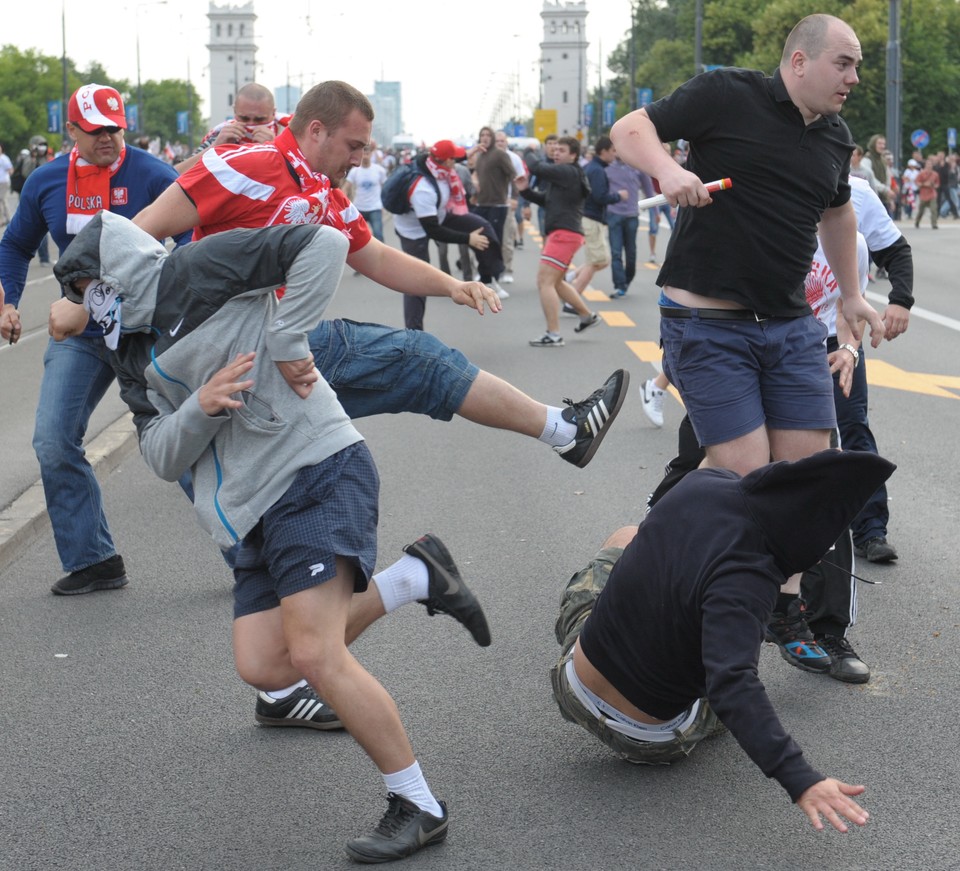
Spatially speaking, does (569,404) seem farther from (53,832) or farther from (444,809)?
(53,832)

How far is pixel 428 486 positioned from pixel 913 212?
38.1m

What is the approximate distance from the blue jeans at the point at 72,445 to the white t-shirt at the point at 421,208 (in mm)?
7299

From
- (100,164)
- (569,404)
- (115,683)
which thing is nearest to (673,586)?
(569,404)

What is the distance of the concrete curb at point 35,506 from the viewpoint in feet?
21.9

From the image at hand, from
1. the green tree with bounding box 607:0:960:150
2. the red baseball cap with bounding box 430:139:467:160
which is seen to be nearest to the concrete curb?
the red baseball cap with bounding box 430:139:467:160

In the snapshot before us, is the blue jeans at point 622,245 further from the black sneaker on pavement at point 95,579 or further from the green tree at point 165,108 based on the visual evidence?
the green tree at point 165,108

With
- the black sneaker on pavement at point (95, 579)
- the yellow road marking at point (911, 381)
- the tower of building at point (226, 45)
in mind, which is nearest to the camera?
the black sneaker on pavement at point (95, 579)

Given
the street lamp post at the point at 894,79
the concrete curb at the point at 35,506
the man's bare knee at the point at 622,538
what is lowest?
the concrete curb at the point at 35,506

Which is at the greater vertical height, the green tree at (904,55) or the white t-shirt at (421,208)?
the green tree at (904,55)

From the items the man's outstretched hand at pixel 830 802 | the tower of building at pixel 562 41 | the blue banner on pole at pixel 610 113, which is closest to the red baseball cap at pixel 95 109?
the man's outstretched hand at pixel 830 802

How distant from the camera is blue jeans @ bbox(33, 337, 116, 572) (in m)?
5.86

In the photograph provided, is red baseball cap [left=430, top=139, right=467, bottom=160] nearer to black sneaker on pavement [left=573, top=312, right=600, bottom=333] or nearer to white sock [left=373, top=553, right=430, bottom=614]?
black sneaker on pavement [left=573, top=312, right=600, bottom=333]

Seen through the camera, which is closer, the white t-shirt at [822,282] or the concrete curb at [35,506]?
the white t-shirt at [822,282]

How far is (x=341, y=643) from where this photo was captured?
11.8 feet
